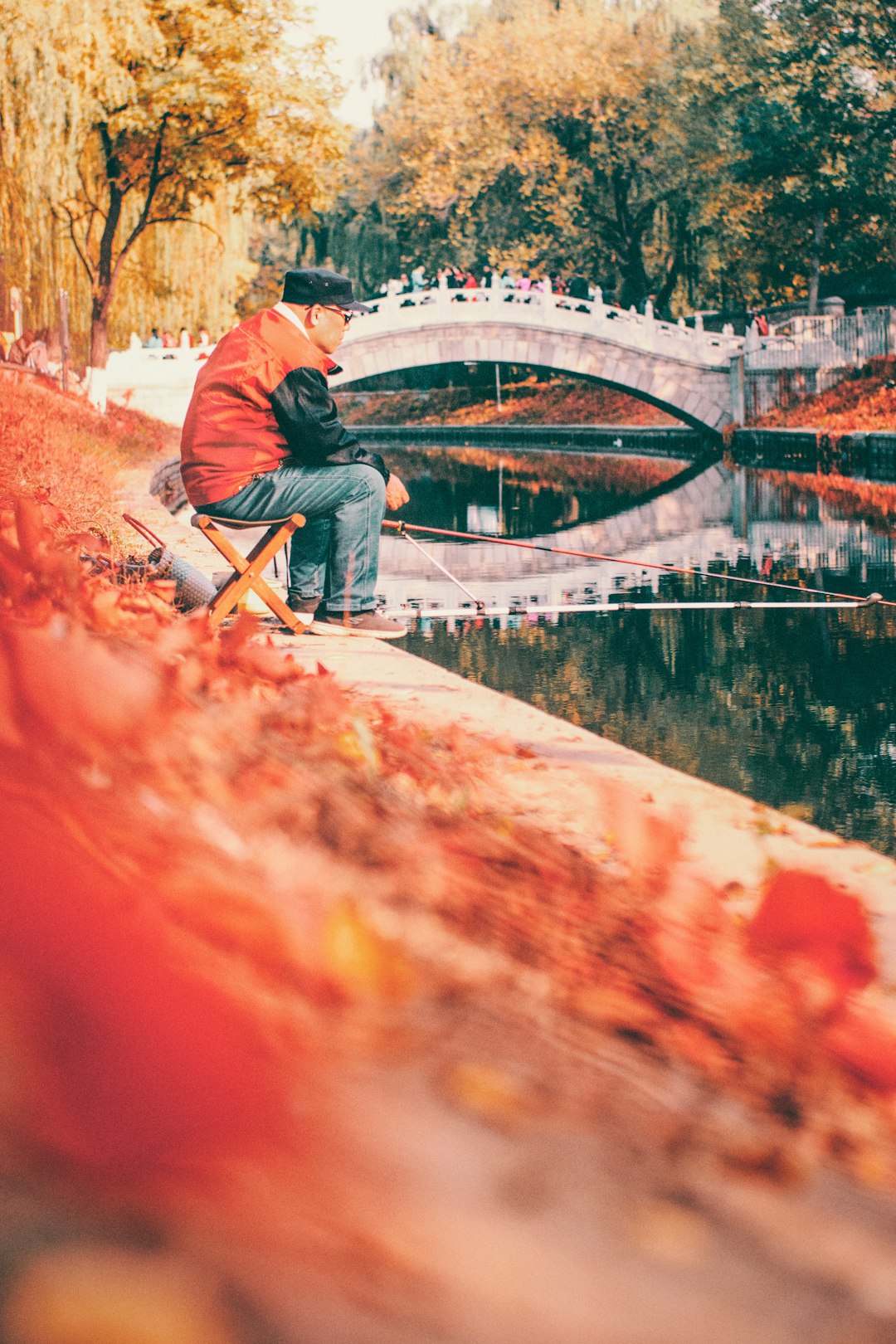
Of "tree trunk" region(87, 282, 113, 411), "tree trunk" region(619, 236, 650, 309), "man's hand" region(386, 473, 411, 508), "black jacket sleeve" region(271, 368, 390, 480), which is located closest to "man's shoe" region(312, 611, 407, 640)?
"man's hand" region(386, 473, 411, 508)

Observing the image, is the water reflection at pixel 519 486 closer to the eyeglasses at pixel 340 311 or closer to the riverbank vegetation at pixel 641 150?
the riverbank vegetation at pixel 641 150

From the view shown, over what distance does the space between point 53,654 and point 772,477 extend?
20.6 m

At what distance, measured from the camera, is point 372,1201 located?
1.45 m

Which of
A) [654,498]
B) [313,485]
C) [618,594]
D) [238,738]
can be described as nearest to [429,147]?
[654,498]

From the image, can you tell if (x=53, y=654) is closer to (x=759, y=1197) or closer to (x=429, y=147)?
(x=759, y=1197)

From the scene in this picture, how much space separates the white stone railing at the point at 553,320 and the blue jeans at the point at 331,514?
26515 millimetres

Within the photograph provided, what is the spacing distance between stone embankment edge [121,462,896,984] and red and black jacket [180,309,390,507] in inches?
35.7

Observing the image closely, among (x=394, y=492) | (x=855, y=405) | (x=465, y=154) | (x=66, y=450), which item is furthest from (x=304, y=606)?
(x=465, y=154)

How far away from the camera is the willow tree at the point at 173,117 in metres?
21.7

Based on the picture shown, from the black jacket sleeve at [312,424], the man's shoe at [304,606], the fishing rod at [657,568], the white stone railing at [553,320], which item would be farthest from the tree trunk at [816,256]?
the black jacket sleeve at [312,424]

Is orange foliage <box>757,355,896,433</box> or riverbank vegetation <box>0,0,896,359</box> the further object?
orange foliage <box>757,355,896,433</box>

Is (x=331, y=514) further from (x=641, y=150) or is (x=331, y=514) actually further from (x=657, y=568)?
(x=641, y=150)

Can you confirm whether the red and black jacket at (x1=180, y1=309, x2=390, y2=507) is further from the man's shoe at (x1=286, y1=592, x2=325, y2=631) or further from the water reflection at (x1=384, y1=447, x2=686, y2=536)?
the water reflection at (x1=384, y1=447, x2=686, y2=536)

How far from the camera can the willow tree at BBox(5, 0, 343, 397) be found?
2170cm
